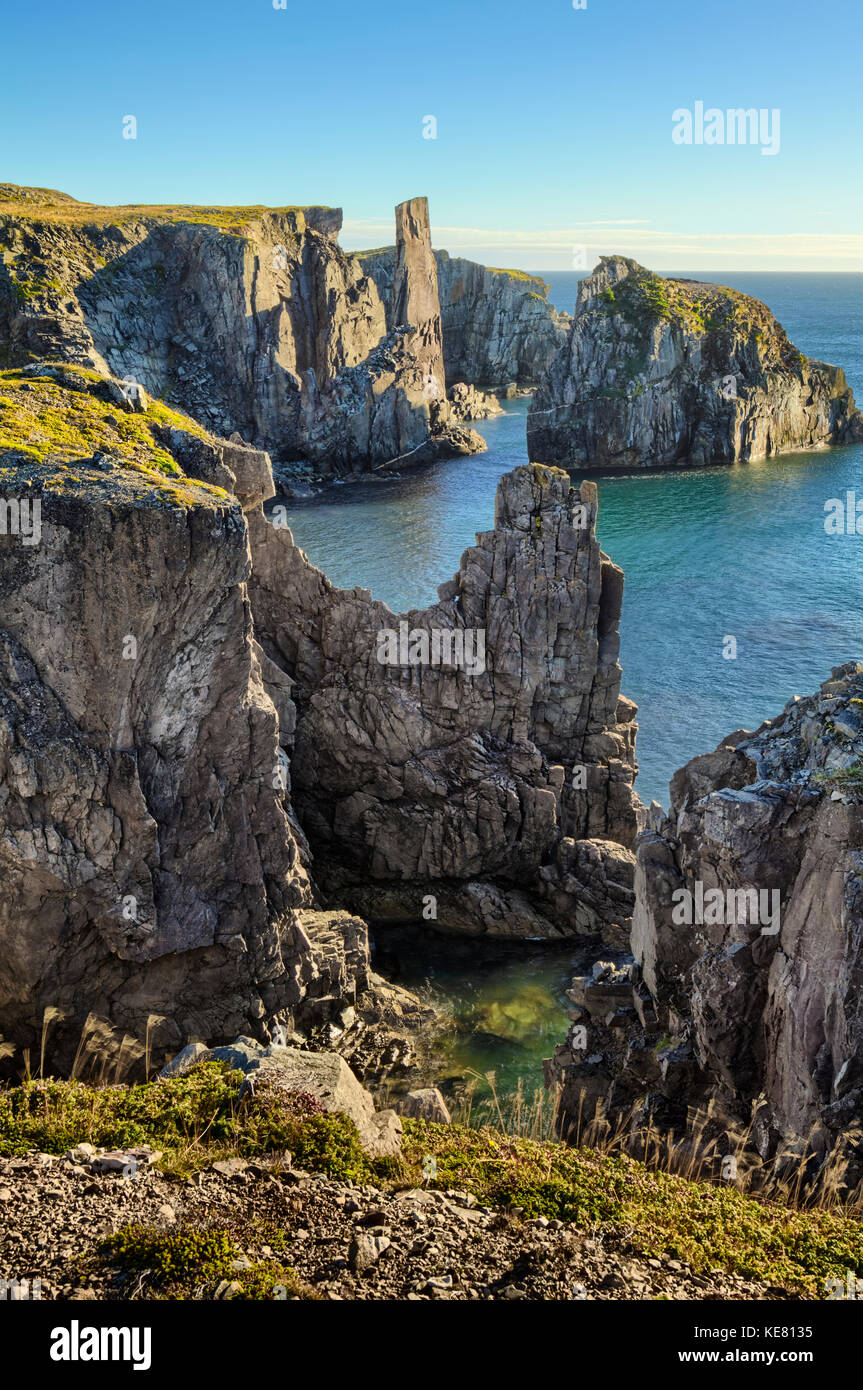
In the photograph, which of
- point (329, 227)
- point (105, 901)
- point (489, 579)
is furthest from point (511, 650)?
point (329, 227)

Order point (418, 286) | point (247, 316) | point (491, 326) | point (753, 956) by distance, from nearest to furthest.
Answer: point (753, 956)
point (247, 316)
point (418, 286)
point (491, 326)

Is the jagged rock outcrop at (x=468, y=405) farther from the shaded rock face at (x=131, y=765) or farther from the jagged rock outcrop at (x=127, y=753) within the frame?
the shaded rock face at (x=131, y=765)

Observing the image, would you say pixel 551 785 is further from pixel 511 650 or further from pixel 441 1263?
pixel 441 1263

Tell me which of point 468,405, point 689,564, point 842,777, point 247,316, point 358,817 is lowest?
point 358,817

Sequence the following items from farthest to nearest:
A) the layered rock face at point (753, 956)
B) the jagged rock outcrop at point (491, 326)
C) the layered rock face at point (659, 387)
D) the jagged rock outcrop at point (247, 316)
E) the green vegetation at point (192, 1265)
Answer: the jagged rock outcrop at point (491, 326)
the layered rock face at point (659, 387)
the jagged rock outcrop at point (247, 316)
the layered rock face at point (753, 956)
the green vegetation at point (192, 1265)

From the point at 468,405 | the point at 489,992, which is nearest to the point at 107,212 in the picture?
the point at 468,405

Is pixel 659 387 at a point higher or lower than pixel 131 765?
higher

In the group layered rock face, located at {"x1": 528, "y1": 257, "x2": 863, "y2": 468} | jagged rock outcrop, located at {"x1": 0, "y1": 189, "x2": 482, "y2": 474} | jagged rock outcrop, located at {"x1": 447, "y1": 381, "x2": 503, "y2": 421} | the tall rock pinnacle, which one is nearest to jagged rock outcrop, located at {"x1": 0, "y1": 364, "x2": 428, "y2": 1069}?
jagged rock outcrop, located at {"x1": 0, "y1": 189, "x2": 482, "y2": 474}

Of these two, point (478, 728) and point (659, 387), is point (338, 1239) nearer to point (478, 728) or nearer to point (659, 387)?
point (478, 728)

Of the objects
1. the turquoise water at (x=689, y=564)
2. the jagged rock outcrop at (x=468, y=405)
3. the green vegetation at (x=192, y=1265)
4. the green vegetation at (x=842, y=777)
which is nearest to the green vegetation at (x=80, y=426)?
the green vegetation at (x=842, y=777)
